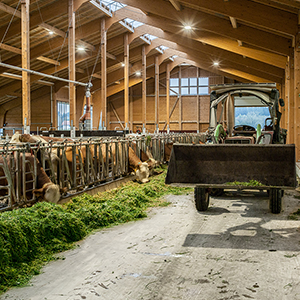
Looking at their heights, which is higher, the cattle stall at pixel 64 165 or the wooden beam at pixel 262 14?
the wooden beam at pixel 262 14

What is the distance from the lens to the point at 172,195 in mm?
8281

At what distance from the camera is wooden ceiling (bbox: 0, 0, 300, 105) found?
39.3 ft

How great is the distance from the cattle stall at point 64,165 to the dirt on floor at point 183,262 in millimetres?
1836

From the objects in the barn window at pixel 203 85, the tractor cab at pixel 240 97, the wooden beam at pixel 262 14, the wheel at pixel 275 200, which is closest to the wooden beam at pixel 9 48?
the wooden beam at pixel 262 14

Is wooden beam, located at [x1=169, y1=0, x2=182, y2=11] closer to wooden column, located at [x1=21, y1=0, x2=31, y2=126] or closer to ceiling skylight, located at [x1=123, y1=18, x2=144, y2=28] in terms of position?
wooden column, located at [x1=21, y1=0, x2=31, y2=126]

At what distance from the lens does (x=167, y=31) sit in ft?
72.1

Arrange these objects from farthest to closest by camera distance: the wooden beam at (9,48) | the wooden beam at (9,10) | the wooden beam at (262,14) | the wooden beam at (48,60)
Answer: the wooden beam at (48,60) < the wooden beam at (9,48) < the wooden beam at (9,10) < the wooden beam at (262,14)

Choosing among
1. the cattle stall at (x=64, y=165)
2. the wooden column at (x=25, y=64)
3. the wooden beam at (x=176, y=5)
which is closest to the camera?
the cattle stall at (x=64, y=165)

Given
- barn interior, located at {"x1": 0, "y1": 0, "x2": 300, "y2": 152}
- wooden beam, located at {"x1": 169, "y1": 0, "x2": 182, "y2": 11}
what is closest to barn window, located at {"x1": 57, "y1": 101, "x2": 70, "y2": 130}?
barn interior, located at {"x1": 0, "y1": 0, "x2": 300, "y2": 152}

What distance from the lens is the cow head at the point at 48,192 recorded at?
6.40 meters

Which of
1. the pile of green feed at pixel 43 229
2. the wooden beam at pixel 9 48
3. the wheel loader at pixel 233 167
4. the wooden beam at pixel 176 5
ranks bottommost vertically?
the pile of green feed at pixel 43 229

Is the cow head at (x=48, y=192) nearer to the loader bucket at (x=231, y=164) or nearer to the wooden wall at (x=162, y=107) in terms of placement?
the loader bucket at (x=231, y=164)

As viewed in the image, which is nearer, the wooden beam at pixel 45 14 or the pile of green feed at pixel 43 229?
the pile of green feed at pixel 43 229

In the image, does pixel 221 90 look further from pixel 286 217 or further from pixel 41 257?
pixel 41 257
